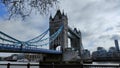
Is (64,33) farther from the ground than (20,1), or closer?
farther from the ground

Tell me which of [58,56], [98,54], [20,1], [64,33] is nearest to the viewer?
[20,1]

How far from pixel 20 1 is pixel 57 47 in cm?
7491

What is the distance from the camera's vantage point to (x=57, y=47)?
79.1 metres

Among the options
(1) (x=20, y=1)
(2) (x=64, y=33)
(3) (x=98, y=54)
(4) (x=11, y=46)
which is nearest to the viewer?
(1) (x=20, y=1)

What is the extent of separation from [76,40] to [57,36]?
36.9 metres

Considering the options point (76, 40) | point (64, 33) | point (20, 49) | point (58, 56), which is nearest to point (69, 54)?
point (58, 56)

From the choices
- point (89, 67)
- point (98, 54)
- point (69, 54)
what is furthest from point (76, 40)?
point (89, 67)

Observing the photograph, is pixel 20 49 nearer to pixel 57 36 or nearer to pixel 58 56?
pixel 58 56

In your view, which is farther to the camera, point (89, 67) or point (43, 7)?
point (89, 67)

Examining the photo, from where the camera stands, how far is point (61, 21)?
85.9 m

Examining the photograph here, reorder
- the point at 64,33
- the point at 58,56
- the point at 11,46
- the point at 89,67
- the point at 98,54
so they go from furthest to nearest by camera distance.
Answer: the point at 98,54 < the point at 64,33 < the point at 58,56 < the point at 11,46 < the point at 89,67

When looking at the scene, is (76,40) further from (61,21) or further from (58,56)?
(58,56)

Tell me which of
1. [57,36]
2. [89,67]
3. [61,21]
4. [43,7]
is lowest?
[89,67]

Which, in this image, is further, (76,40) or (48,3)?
(76,40)
